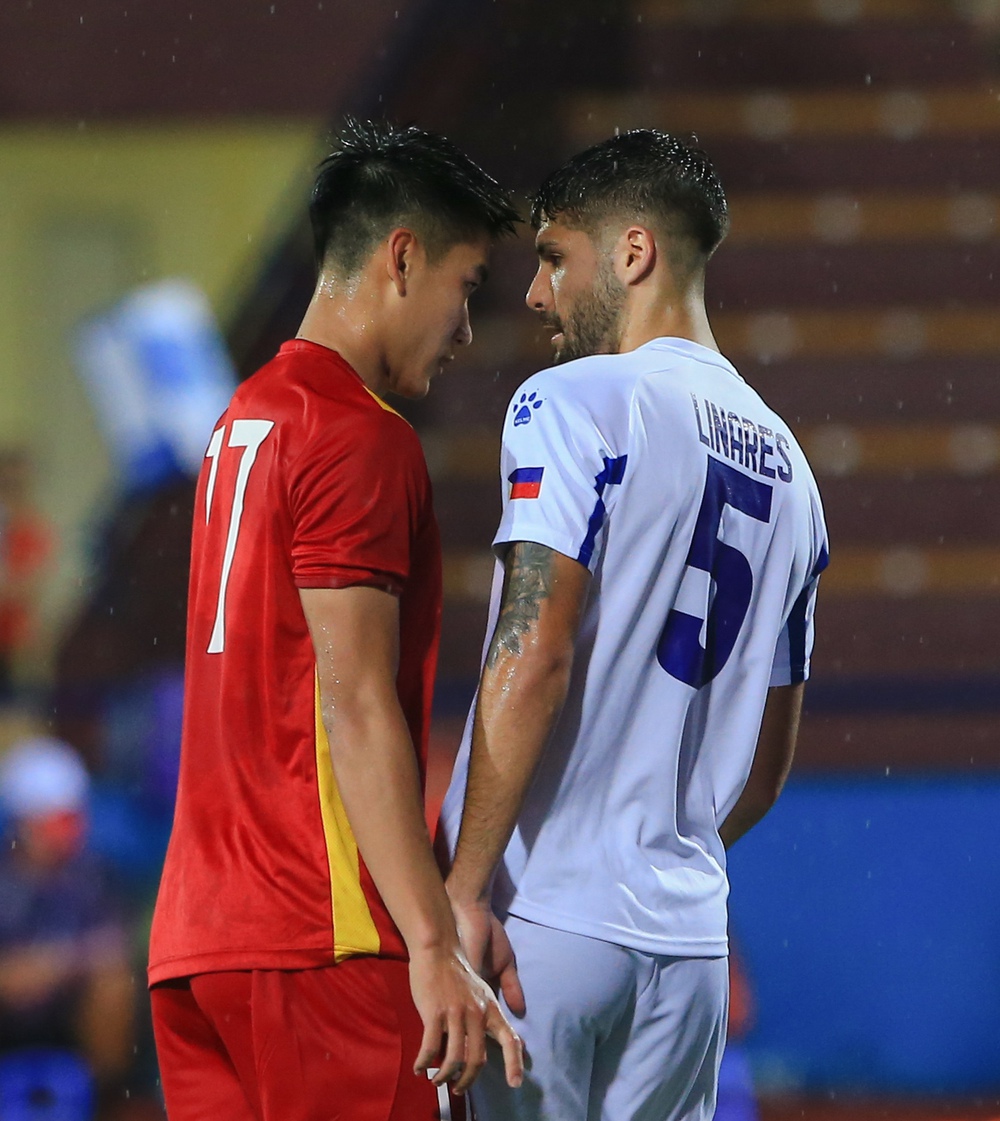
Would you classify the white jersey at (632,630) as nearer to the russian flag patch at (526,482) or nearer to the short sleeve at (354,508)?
the russian flag patch at (526,482)

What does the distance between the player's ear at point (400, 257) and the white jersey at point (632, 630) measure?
0.20 meters

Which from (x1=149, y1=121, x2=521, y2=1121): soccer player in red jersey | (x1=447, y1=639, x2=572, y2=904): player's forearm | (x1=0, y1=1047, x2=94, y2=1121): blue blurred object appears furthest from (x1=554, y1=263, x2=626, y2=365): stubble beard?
(x1=0, y1=1047, x2=94, y2=1121): blue blurred object

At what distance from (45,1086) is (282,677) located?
11.9ft

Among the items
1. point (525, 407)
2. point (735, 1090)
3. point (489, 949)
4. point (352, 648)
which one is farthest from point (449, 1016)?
point (735, 1090)

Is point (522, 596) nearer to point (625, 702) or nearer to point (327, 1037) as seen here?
point (625, 702)

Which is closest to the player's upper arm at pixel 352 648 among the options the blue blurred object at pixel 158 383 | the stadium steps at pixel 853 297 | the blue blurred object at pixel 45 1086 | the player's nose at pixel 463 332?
the player's nose at pixel 463 332

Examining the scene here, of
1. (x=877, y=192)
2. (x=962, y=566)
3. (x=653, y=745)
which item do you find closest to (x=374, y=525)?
(x=653, y=745)

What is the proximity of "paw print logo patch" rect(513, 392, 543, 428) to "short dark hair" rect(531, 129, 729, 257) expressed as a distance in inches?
12.0

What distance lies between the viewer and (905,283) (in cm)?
690

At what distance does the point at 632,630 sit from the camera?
189cm

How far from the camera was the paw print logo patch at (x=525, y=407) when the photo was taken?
1.91 meters

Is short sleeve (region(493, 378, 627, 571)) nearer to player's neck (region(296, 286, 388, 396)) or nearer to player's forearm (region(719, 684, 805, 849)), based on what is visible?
player's neck (region(296, 286, 388, 396))

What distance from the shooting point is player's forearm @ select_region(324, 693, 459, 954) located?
1.68 metres

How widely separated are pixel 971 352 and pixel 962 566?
93 cm
